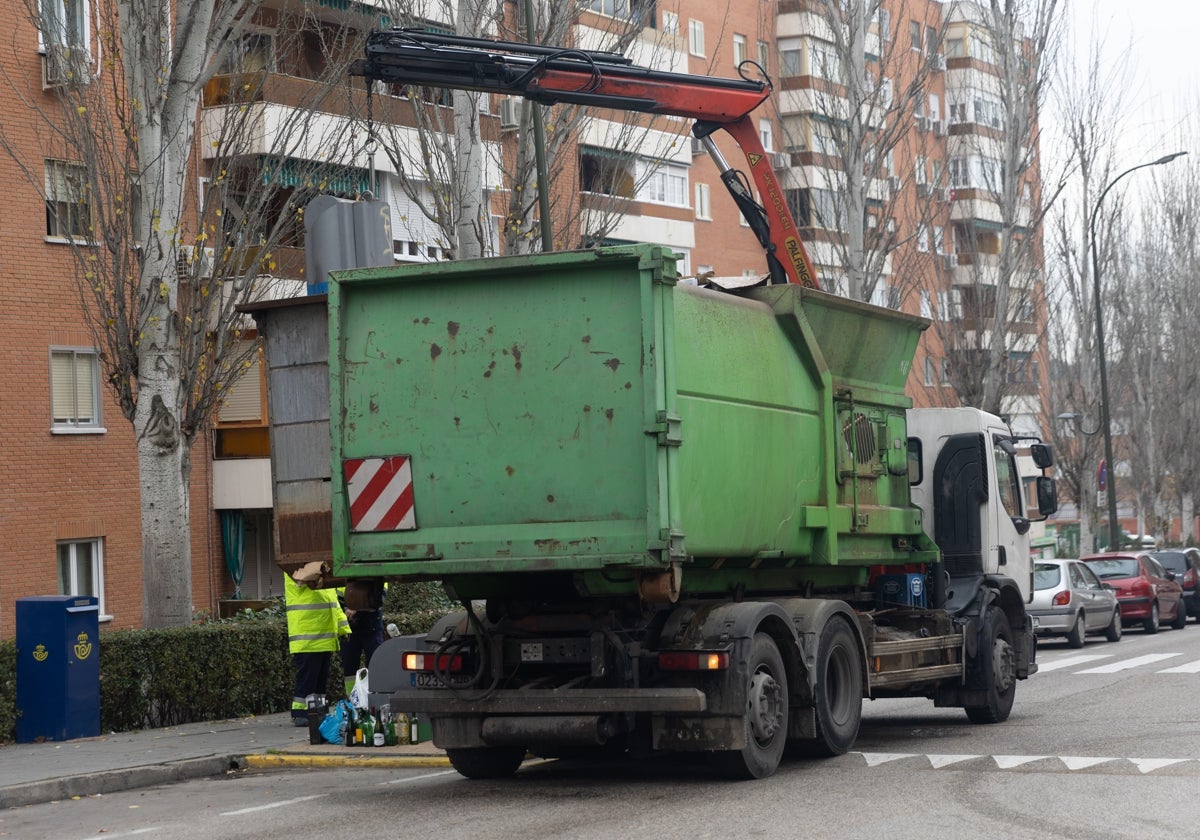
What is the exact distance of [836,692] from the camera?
1163 centimetres

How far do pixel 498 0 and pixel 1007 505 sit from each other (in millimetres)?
10880

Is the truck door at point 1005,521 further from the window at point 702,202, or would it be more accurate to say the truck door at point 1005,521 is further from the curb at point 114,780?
the window at point 702,202

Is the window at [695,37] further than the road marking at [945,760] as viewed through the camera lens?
Yes

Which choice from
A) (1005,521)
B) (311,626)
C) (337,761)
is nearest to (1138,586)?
(1005,521)

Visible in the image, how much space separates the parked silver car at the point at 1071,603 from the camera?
2605 cm

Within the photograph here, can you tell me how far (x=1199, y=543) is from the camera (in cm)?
7544

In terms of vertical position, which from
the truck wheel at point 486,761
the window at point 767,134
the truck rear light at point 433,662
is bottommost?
the truck wheel at point 486,761

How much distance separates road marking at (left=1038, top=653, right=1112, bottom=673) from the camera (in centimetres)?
2156

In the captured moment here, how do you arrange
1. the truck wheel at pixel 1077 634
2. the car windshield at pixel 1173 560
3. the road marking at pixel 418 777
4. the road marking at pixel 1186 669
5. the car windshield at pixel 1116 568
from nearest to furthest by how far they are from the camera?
the road marking at pixel 418 777 → the road marking at pixel 1186 669 → the truck wheel at pixel 1077 634 → the car windshield at pixel 1116 568 → the car windshield at pixel 1173 560

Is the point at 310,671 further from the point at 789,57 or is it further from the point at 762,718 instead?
the point at 789,57

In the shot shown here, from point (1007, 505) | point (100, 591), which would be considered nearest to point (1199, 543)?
point (100, 591)

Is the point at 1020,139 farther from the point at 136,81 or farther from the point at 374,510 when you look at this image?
the point at 374,510

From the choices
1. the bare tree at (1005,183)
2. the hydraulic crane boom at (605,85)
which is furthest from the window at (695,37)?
the hydraulic crane boom at (605,85)

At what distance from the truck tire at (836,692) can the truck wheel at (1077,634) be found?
50.6 ft
